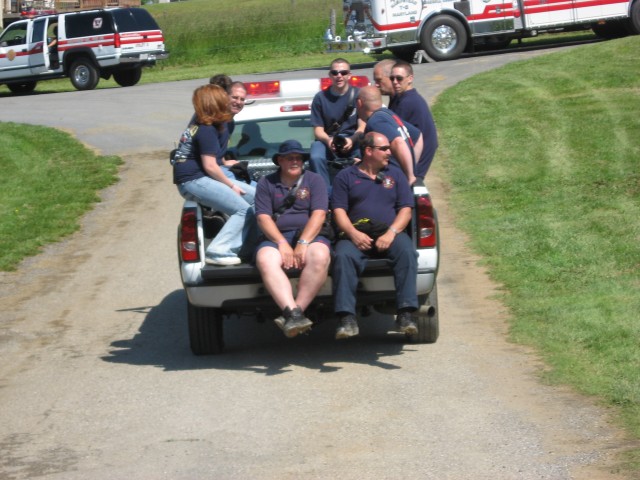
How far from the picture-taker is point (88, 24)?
Result: 29.6 metres

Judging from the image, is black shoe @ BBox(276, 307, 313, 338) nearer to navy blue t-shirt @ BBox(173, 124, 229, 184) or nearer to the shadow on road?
the shadow on road

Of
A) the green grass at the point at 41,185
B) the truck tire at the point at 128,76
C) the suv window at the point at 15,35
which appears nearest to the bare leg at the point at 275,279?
the green grass at the point at 41,185

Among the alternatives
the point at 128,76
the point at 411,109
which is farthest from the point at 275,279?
the point at 128,76

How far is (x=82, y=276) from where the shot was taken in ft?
38.6

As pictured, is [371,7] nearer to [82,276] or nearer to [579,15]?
[579,15]


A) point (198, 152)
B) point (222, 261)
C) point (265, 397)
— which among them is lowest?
point (265, 397)

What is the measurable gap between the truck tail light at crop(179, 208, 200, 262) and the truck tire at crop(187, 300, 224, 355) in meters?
0.39

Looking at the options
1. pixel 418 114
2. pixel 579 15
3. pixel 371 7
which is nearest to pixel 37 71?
pixel 371 7

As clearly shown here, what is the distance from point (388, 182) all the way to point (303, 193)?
0.59m

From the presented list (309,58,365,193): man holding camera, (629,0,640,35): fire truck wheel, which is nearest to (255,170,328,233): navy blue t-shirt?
(309,58,365,193): man holding camera

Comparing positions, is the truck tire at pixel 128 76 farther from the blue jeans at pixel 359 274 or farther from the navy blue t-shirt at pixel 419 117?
the blue jeans at pixel 359 274

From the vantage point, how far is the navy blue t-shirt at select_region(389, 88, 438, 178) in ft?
31.2

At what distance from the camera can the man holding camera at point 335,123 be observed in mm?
9281

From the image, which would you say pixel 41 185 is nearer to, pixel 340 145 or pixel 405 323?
pixel 340 145
